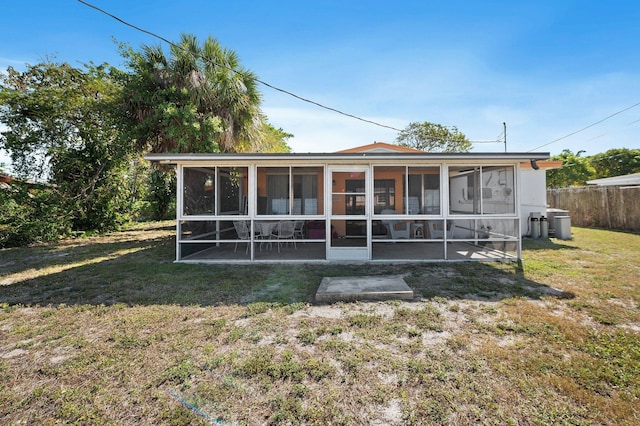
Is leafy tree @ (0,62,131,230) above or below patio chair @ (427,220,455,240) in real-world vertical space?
above

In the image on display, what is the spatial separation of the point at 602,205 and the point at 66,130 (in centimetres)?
2109

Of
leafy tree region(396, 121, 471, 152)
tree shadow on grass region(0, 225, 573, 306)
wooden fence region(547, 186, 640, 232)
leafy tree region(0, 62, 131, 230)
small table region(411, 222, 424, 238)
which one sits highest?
leafy tree region(396, 121, 471, 152)

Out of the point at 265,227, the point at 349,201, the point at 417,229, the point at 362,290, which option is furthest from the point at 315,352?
the point at 417,229

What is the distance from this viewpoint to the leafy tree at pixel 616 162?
88.9 ft

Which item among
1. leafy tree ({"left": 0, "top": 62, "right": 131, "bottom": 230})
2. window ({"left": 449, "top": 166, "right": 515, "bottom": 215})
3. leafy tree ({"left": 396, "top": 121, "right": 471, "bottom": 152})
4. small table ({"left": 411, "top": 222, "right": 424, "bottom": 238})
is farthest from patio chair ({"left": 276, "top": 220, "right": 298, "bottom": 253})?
leafy tree ({"left": 396, "top": 121, "right": 471, "bottom": 152})

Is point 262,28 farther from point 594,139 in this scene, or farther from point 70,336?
point 594,139

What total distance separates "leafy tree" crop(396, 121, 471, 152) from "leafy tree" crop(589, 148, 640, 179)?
1389 cm

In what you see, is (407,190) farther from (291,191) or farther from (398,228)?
(291,191)

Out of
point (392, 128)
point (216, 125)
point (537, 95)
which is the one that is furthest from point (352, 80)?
point (537, 95)

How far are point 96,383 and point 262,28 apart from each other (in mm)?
10570

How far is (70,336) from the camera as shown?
3.33m

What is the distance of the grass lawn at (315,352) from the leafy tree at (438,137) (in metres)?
23.9

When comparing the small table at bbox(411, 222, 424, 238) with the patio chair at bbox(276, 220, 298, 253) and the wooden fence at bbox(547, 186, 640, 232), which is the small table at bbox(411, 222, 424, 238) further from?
the wooden fence at bbox(547, 186, 640, 232)

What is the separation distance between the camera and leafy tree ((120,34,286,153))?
30.8 feet
